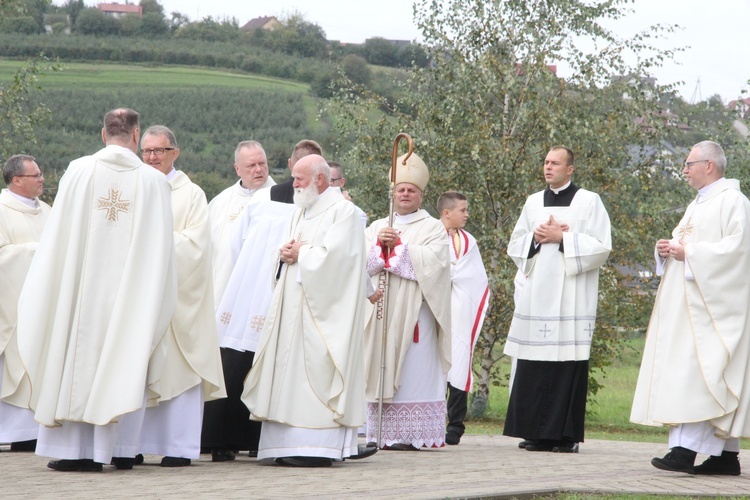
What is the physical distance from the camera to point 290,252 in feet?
26.5

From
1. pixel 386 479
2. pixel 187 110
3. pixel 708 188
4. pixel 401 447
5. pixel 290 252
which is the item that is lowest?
pixel 401 447

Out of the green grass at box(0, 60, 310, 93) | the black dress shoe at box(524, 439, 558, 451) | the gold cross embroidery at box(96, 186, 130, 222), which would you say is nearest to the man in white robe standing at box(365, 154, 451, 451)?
the black dress shoe at box(524, 439, 558, 451)

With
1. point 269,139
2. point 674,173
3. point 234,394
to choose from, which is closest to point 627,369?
point 674,173

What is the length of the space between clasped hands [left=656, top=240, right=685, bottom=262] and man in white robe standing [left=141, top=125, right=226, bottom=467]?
3.34 metres

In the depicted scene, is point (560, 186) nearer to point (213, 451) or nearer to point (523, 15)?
point (213, 451)

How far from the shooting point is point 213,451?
850cm

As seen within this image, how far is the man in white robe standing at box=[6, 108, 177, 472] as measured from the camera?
7035 millimetres

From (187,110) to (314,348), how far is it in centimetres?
5671

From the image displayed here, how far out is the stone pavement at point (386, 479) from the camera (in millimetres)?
6227

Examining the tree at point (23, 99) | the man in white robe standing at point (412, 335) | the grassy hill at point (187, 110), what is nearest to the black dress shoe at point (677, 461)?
the man in white robe standing at point (412, 335)

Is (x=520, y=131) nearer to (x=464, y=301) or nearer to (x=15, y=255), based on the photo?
(x=464, y=301)

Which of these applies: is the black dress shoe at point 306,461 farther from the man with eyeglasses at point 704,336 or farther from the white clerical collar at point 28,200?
the white clerical collar at point 28,200

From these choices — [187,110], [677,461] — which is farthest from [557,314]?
[187,110]

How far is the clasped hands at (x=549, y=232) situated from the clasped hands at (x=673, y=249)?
4.77 ft
